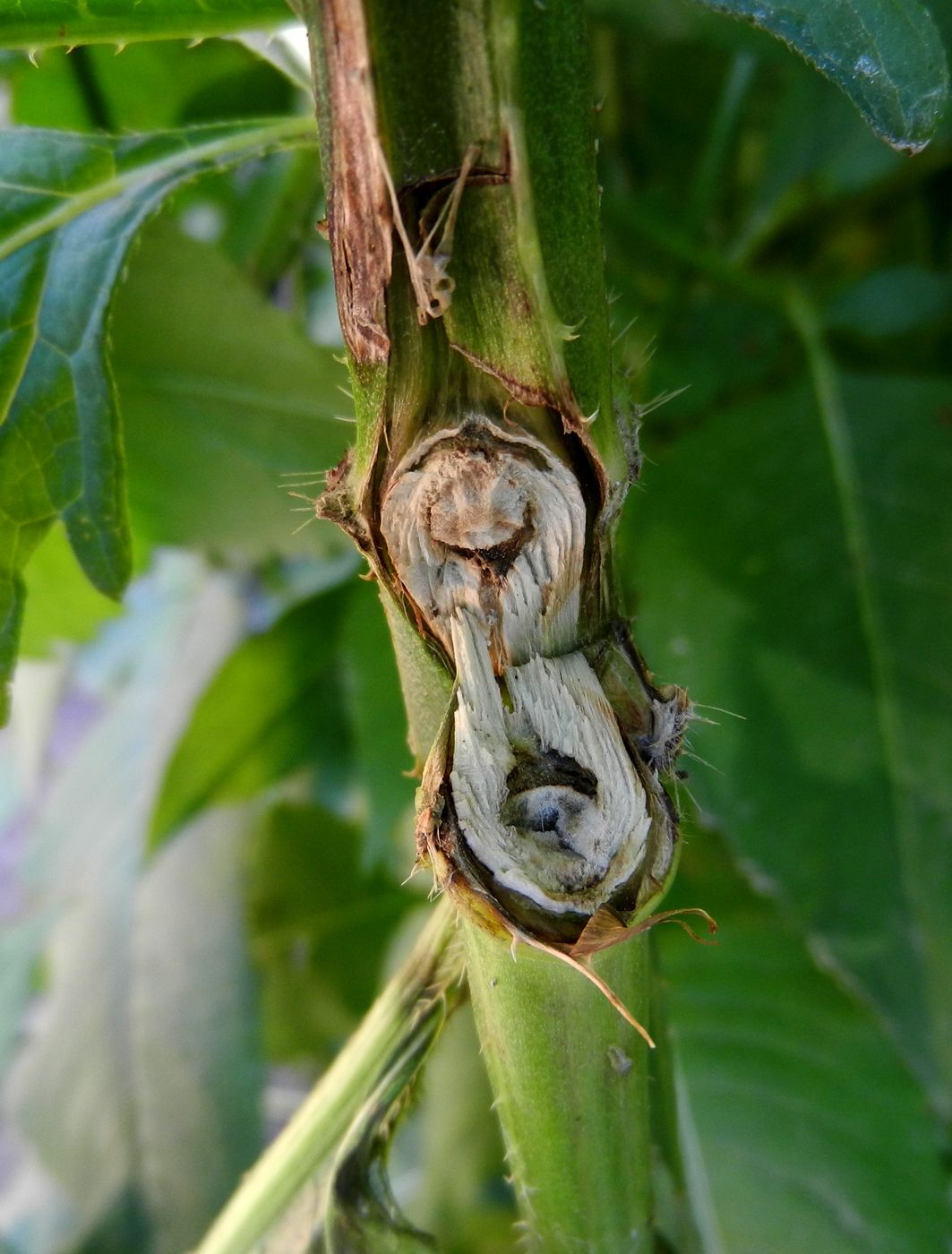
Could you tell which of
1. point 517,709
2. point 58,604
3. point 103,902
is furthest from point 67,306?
point 103,902

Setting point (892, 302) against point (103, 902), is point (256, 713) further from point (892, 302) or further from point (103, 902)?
point (892, 302)

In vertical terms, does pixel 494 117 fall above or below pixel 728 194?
below

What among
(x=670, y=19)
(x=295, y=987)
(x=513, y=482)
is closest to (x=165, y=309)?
(x=670, y=19)

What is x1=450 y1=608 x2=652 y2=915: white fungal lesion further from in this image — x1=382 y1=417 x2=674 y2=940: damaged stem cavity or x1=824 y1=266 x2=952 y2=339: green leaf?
x1=824 y1=266 x2=952 y2=339: green leaf

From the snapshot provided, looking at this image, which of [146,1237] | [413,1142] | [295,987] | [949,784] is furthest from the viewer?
[413,1142]

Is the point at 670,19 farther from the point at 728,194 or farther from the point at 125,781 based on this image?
the point at 125,781

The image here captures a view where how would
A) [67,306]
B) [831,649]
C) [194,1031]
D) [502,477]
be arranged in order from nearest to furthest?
[502,477] < [67,306] < [831,649] < [194,1031]

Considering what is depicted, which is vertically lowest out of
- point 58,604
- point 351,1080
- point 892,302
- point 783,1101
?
point 783,1101

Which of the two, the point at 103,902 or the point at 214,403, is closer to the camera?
the point at 214,403
